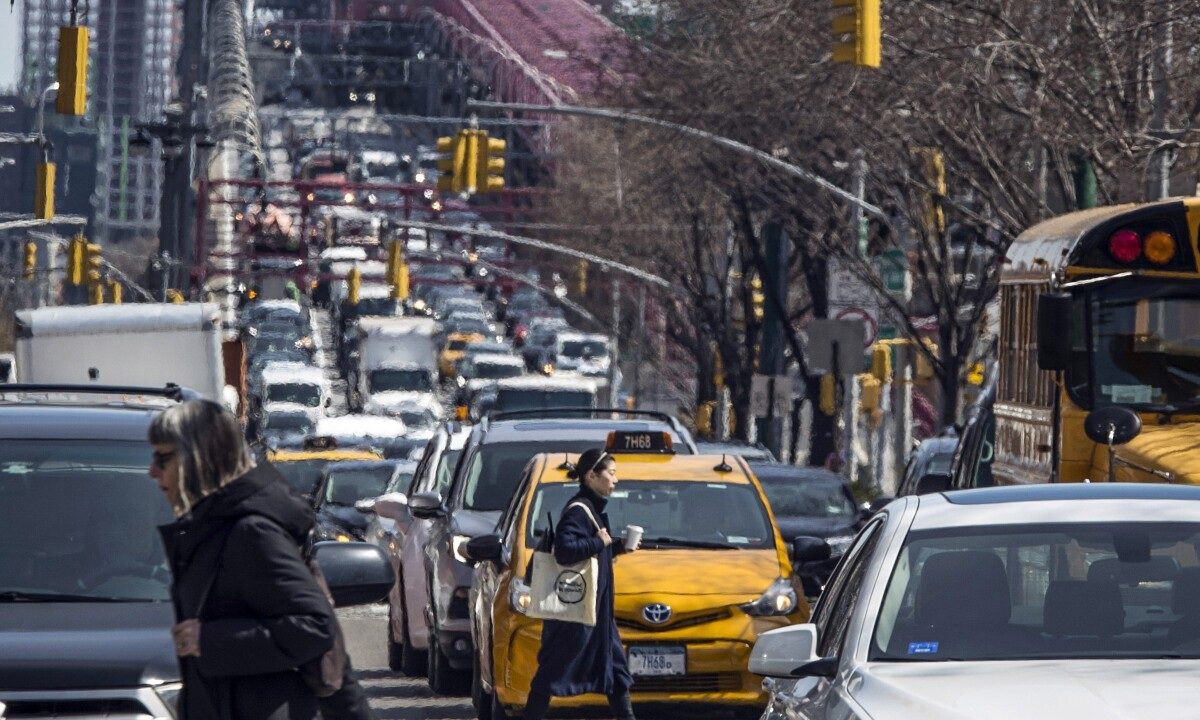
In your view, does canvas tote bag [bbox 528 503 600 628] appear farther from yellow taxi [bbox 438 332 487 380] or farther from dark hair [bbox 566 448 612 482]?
yellow taxi [bbox 438 332 487 380]

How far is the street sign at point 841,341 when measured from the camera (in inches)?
1324

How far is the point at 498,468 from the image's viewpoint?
1675 centimetres

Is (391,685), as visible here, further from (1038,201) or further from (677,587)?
(1038,201)

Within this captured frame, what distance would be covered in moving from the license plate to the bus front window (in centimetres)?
315

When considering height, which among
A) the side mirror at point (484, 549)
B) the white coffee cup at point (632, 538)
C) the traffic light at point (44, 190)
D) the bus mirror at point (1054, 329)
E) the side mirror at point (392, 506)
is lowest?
the side mirror at point (392, 506)

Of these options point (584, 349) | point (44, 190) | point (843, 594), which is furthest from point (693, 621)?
point (584, 349)

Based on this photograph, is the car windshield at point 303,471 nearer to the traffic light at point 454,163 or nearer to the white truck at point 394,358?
the traffic light at point 454,163

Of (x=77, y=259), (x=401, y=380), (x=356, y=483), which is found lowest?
(x=401, y=380)

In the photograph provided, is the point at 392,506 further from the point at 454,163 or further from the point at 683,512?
the point at 454,163

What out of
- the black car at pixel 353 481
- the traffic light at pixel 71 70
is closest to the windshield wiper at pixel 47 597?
the black car at pixel 353 481

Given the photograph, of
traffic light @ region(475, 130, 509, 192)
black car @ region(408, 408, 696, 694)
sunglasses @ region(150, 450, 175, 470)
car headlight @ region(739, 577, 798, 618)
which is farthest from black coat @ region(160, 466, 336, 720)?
traffic light @ region(475, 130, 509, 192)

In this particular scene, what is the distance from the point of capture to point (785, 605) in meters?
13.0

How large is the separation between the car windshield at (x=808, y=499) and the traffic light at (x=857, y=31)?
346 centimetres

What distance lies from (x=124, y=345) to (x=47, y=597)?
2036 cm
